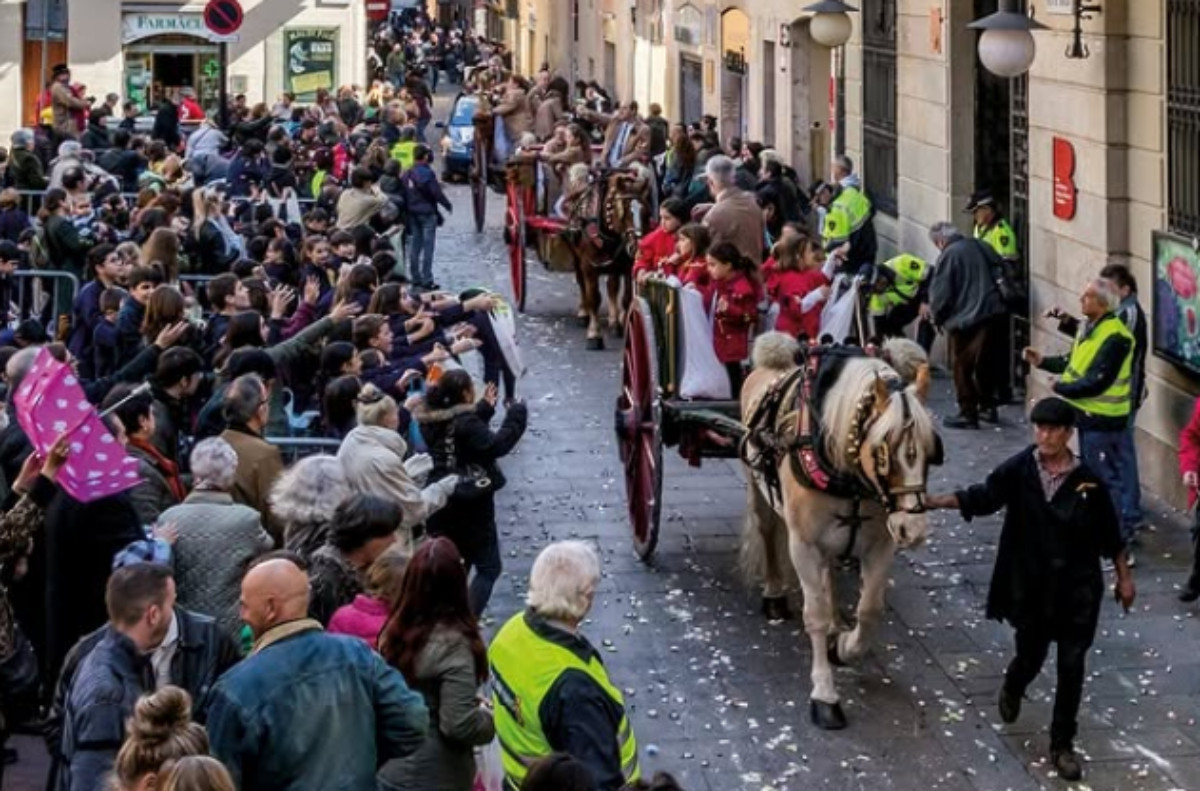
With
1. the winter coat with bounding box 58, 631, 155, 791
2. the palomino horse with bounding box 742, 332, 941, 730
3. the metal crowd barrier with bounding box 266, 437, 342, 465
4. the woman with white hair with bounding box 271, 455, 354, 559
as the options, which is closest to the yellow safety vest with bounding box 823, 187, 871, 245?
the palomino horse with bounding box 742, 332, 941, 730

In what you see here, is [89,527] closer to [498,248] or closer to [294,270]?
[294,270]

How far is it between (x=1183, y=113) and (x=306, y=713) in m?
9.15

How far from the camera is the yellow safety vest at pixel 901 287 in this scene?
18328mm

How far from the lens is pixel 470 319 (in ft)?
47.2

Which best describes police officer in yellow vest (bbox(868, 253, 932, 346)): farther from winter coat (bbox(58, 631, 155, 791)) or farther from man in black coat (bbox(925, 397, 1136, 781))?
winter coat (bbox(58, 631, 155, 791))

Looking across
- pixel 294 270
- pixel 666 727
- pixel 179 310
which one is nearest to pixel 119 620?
pixel 666 727

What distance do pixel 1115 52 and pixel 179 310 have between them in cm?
656

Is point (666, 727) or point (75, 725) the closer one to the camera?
point (75, 725)

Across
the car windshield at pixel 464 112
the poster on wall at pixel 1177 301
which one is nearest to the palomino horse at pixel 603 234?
the poster on wall at pixel 1177 301

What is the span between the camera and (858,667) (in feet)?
36.1

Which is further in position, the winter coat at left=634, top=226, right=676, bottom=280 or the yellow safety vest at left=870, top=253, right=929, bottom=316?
the yellow safety vest at left=870, top=253, right=929, bottom=316

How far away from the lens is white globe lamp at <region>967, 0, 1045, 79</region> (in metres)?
14.6

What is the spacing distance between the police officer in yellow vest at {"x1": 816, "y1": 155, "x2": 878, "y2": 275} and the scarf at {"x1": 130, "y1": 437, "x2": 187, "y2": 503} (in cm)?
1111

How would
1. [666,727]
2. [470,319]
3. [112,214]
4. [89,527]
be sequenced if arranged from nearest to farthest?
[89,527], [666,727], [470,319], [112,214]
